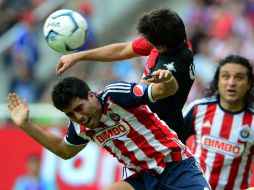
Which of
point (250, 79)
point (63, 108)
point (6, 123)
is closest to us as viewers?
point (63, 108)

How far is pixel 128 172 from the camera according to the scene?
701cm

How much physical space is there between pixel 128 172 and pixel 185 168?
1.50 feet

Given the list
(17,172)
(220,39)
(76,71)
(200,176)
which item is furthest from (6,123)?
(200,176)

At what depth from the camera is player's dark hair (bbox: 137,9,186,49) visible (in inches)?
263

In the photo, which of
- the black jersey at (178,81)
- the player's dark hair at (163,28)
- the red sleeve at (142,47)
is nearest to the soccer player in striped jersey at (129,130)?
the black jersey at (178,81)

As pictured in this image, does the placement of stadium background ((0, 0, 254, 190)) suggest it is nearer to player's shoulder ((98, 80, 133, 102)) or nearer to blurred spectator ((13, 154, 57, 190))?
blurred spectator ((13, 154, 57, 190))

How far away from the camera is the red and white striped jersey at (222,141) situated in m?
7.87

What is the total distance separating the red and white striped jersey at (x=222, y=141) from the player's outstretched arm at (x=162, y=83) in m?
1.68

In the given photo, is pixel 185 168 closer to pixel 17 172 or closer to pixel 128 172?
pixel 128 172

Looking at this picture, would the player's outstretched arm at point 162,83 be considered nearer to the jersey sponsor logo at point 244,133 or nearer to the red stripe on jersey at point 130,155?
the red stripe on jersey at point 130,155

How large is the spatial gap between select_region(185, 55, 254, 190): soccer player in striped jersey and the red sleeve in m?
0.85

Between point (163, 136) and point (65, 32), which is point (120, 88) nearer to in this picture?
point (163, 136)

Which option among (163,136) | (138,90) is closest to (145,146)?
(163,136)

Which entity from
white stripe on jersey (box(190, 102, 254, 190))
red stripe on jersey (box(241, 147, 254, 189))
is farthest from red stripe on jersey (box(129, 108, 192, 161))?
red stripe on jersey (box(241, 147, 254, 189))
